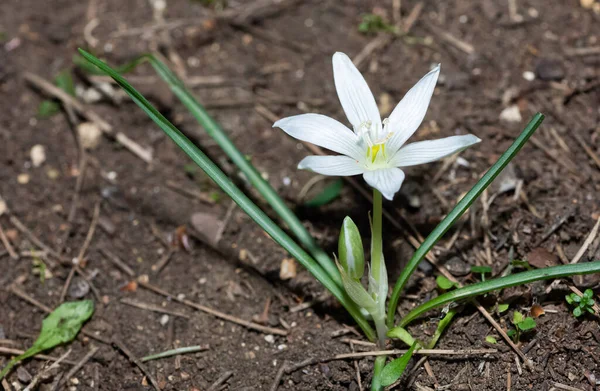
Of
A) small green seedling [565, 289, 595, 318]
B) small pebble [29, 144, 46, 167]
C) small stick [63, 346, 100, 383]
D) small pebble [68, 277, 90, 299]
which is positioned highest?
small green seedling [565, 289, 595, 318]

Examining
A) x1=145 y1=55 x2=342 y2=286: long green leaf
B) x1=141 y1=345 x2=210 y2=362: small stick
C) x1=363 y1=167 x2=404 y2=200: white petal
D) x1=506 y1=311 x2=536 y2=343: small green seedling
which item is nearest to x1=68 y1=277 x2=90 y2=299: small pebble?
x1=141 y1=345 x2=210 y2=362: small stick

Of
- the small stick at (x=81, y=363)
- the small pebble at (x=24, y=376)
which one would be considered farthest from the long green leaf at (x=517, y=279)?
the small pebble at (x=24, y=376)

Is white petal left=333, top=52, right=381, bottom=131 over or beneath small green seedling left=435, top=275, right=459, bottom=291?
over

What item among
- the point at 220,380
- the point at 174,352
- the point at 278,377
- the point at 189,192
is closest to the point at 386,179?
the point at 278,377

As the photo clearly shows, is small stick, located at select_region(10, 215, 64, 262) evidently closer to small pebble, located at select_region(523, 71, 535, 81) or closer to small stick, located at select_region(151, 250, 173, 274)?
small stick, located at select_region(151, 250, 173, 274)

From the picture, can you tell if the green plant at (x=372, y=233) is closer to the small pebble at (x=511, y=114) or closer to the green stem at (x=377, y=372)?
the green stem at (x=377, y=372)

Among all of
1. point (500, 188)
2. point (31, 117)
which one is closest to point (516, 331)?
point (500, 188)

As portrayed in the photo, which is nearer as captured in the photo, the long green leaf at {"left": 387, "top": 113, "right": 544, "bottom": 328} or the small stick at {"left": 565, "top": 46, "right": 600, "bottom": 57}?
the long green leaf at {"left": 387, "top": 113, "right": 544, "bottom": 328}
